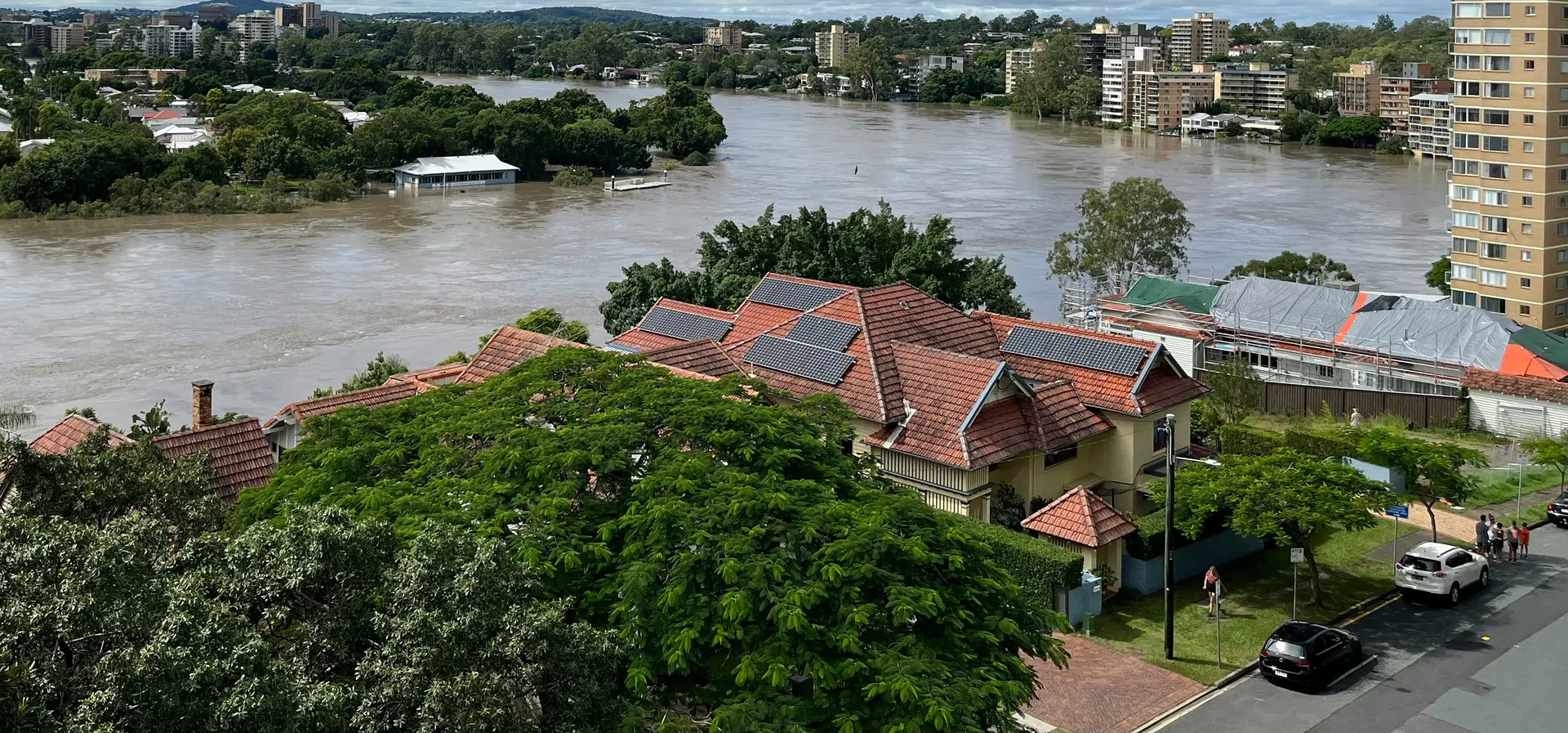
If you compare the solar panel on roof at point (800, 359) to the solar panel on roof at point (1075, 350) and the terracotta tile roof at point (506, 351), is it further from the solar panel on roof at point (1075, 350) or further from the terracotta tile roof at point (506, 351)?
the solar panel on roof at point (1075, 350)

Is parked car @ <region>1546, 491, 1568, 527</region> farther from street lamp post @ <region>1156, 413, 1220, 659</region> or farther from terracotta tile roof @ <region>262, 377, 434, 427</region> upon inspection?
terracotta tile roof @ <region>262, 377, 434, 427</region>

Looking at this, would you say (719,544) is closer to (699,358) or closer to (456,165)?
(699,358)

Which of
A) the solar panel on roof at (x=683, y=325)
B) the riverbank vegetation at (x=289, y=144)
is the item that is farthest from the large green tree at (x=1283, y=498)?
the riverbank vegetation at (x=289, y=144)

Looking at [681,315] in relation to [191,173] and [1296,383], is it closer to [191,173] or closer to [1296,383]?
[1296,383]

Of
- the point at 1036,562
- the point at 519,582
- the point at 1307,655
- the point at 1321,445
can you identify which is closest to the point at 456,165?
the point at 1321,445

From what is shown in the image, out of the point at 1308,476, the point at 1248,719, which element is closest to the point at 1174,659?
the point at 1248,719
